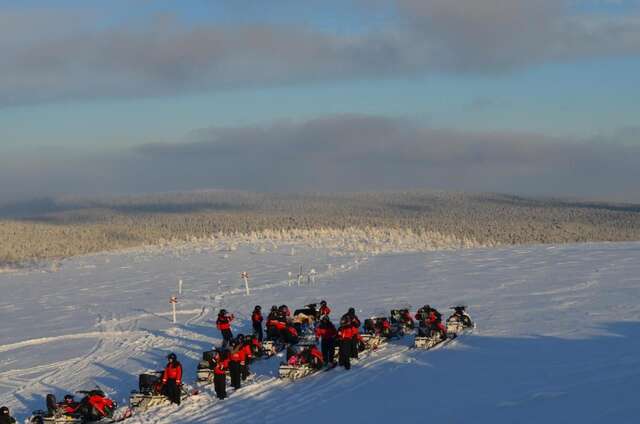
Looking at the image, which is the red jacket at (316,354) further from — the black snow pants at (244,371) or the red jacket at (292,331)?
the red jacket at (292,331)

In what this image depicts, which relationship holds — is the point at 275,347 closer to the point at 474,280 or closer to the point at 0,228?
the point at 474,280

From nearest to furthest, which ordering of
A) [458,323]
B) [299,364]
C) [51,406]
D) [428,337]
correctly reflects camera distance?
[51,406], [299,364], [428,337], [458,323]

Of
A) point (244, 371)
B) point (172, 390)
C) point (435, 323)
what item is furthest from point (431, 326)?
point (172, 390)

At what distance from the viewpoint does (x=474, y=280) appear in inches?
1448

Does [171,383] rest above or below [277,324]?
below

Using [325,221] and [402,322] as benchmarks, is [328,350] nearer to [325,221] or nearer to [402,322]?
[402,322]

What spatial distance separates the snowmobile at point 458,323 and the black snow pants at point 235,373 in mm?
6553

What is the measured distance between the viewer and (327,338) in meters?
20.9

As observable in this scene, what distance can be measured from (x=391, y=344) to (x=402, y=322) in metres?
1.12

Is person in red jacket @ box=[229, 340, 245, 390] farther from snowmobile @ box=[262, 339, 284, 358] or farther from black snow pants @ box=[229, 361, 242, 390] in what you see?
snowmobile @ box=[262, 339, 284, 358]

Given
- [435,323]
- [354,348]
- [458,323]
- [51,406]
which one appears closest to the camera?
[51,406]

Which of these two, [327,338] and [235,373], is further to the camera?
[327,338]

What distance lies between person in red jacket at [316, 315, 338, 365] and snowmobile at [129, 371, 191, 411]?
12.3 feet

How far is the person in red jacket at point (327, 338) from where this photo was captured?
20.8 m
